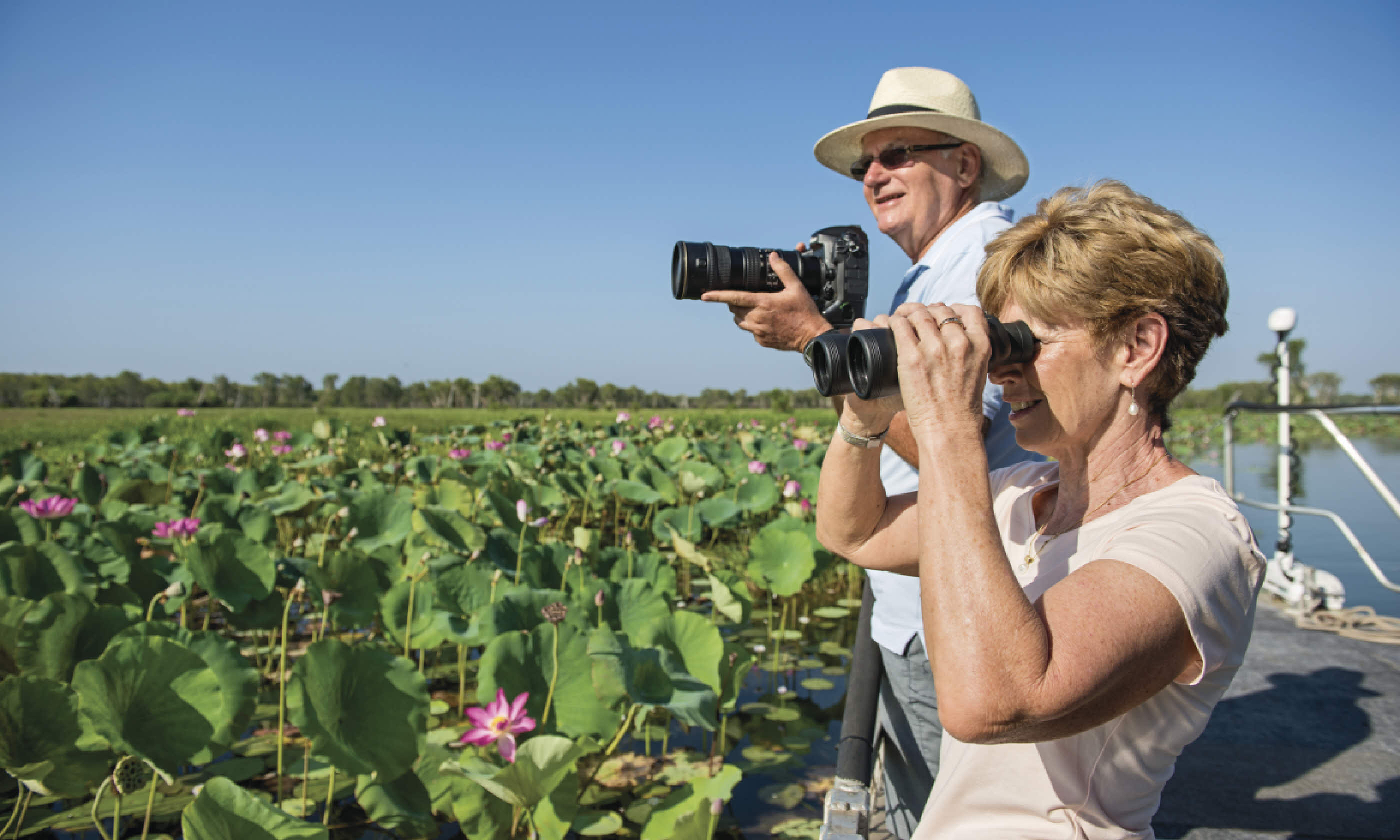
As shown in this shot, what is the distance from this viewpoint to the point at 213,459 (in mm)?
5789

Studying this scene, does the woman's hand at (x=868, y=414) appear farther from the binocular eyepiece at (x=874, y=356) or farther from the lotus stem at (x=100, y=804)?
the lotus stem at (x=100, y=804)

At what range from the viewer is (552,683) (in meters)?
1.71

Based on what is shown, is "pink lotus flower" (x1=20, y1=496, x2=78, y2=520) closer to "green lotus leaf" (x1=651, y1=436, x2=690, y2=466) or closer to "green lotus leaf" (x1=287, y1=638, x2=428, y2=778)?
"green lotus leaf" (x1=287, y1=638, x2=428, y2=778)

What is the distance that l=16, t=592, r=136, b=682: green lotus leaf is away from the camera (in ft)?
5.75

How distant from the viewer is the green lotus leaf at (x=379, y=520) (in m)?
2.95

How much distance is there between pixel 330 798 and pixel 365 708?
0.95 feet

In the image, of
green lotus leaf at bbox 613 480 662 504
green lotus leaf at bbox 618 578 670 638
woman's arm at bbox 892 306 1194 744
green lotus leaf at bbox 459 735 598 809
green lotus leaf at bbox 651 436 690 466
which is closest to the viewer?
woman's arm at bbox 892 306 1194 744

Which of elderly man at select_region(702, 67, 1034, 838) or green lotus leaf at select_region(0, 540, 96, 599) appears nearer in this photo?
elderly man at select_region(702, 67, 1034, 838)

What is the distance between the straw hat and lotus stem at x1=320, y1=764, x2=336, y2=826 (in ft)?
5.85

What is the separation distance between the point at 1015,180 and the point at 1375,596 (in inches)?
150

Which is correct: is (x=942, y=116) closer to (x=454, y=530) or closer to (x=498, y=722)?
(x=498, y=722)

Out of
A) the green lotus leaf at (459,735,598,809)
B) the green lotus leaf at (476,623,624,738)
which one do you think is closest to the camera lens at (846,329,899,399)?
the green lotus leaf at (459,735,598,809)

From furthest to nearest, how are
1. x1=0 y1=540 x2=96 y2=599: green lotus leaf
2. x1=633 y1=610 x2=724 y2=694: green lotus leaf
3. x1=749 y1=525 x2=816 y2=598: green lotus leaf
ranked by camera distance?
x1=749 y1=525 x2=816 y2=598: green lotus leaf → x1=0 y1=540 x2=96 y2=599: green lotus leaf → x1=633 y1=610 x2=724 y2=694: green lotus leaf

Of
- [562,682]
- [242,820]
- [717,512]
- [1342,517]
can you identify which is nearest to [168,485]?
[717,512]
